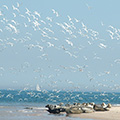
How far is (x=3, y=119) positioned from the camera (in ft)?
163

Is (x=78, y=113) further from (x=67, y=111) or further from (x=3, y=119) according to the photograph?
(x=3, y=119)

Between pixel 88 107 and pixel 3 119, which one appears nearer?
pixel 3 119

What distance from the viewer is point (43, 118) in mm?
51344

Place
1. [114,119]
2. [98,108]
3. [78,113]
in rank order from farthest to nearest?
[98,108]
[78,113]
[114,119]

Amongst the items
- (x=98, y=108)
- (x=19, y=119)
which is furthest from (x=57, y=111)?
(x=19, y=119)

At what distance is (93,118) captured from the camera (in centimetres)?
5028

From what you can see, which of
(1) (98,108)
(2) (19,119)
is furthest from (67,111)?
(2) (19,119)

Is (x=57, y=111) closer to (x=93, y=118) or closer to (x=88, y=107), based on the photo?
(x=88, y=107)

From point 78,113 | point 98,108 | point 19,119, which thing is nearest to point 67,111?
point 78,113

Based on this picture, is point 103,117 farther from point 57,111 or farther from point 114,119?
point 57,111

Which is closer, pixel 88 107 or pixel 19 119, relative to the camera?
pixel 19 119

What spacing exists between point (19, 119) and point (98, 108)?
50.7 ft

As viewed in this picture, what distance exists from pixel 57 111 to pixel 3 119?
11.4 metres

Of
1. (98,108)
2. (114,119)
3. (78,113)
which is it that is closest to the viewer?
(114,119)
